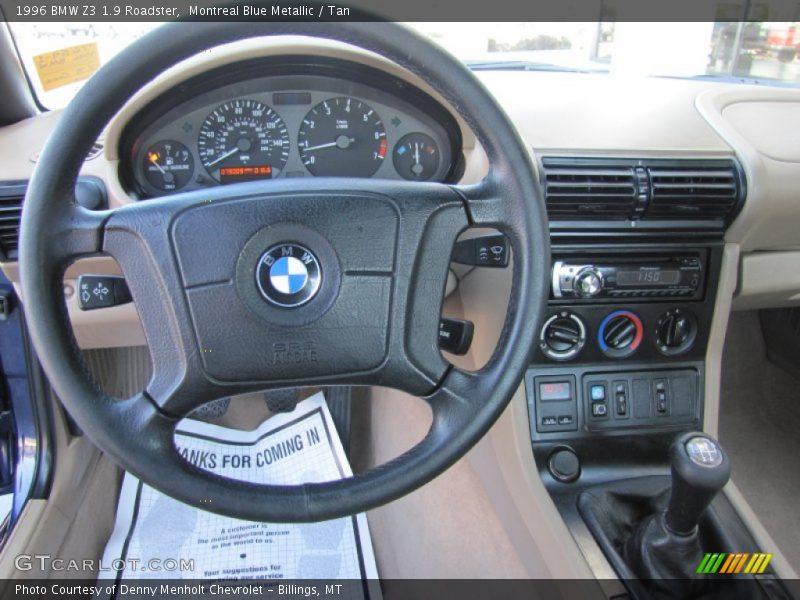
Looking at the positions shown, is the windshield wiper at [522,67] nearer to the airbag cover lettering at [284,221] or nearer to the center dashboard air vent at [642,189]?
the center dashboard air vent at [642,189]

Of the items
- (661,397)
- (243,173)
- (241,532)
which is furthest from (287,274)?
(241,532)

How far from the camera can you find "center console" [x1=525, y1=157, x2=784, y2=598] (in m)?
1.11

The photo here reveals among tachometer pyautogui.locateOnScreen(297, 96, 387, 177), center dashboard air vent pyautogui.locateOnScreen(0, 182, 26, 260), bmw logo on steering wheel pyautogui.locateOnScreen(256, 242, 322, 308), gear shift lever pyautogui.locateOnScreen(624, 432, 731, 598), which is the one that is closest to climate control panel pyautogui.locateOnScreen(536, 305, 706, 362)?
gear shift lever pyautogui.locateOnScreen(624, 432, 731, 598)

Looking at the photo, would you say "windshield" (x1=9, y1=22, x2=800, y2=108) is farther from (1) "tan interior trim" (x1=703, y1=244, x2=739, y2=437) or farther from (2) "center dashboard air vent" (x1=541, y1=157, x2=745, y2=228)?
(1) "tan interior trim" (x1=703, y1=244, x2=739, y2=437)

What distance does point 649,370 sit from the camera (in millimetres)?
1238

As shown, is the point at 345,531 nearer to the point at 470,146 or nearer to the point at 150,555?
the point at 150,555

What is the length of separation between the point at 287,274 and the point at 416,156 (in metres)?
0.47

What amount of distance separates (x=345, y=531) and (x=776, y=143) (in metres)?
1.23

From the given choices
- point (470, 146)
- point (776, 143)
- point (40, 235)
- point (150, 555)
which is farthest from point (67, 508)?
point (776, 143)

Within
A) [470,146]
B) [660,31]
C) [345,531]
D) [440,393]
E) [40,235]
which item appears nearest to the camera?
[40,235]

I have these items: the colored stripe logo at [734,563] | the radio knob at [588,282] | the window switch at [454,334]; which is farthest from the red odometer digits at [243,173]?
the colored stripe logo at [734,563]

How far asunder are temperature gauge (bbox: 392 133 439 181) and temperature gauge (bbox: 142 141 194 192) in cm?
37

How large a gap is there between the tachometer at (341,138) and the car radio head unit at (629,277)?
396mm

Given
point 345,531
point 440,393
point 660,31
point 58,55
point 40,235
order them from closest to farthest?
point 40,235 → point 440,393 → point 58,55 → point 345,531 → point 660,31
